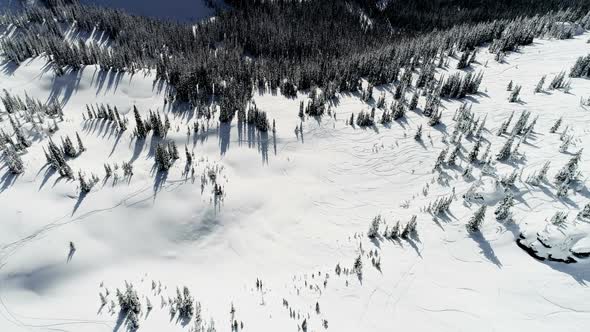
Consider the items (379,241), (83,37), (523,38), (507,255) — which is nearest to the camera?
(507,255)

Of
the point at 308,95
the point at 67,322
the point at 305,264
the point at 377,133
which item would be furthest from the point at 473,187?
the point at 67,322

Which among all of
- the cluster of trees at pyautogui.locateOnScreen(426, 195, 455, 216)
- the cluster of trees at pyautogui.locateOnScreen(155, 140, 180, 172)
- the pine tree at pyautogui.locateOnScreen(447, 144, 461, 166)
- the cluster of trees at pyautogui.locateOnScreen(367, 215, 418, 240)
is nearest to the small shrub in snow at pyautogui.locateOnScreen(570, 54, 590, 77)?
the pine tree at pyautogui.locateOnScreen(447, 144, 461, 166)

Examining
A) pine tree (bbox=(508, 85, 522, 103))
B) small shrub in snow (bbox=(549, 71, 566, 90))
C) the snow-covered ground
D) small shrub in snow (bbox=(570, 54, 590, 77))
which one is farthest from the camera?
small shrub in snow (bbox=(570, 54, 590, 77))

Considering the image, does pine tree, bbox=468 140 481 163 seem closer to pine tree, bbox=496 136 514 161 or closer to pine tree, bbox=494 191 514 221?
pine tree, bbox=496 136 514 161

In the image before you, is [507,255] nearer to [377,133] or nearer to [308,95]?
[377,133]

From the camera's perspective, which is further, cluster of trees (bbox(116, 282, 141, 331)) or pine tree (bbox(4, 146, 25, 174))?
pine tree (bbox(4, 146, 25, 174))

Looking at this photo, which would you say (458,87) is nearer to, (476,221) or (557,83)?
(557,83)
